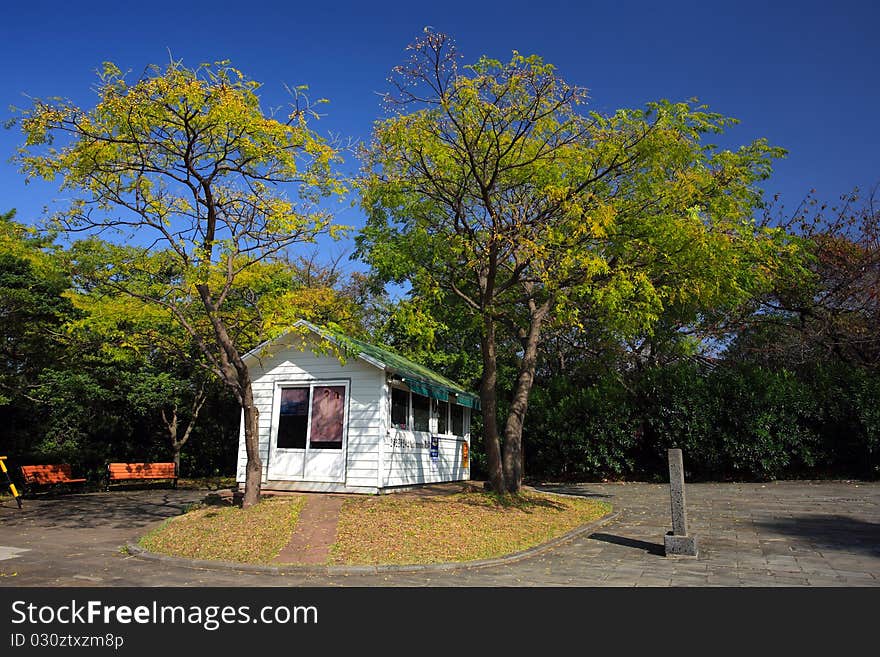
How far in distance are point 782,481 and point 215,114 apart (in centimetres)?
1843

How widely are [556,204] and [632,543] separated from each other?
638 cm

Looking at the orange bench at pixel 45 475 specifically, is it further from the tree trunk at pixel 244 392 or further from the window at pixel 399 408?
the window at pixel 399 408

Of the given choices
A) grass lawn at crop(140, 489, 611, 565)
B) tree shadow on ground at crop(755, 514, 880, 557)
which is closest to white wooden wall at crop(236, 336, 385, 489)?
grass lawn at crop(140, 489, 611, 565)

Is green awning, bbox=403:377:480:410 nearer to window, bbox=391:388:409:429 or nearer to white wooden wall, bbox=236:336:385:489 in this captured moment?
window, bbox=391:388:409:429

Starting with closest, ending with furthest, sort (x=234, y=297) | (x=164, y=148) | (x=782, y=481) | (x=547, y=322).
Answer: (x=164, y=148) → (x=547, y=322) → (x=782, y=481) → (x=234, y=297)

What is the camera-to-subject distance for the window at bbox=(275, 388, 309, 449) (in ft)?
49.2

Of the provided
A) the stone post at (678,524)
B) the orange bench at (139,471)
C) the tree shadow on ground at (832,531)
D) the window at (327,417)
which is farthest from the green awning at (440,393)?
the orange bench at (139,471)

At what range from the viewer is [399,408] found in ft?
50.8

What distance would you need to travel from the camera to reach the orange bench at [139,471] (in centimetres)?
1931

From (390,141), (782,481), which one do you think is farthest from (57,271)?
(782,481)


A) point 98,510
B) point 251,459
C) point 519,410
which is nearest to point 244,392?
point 251,459
